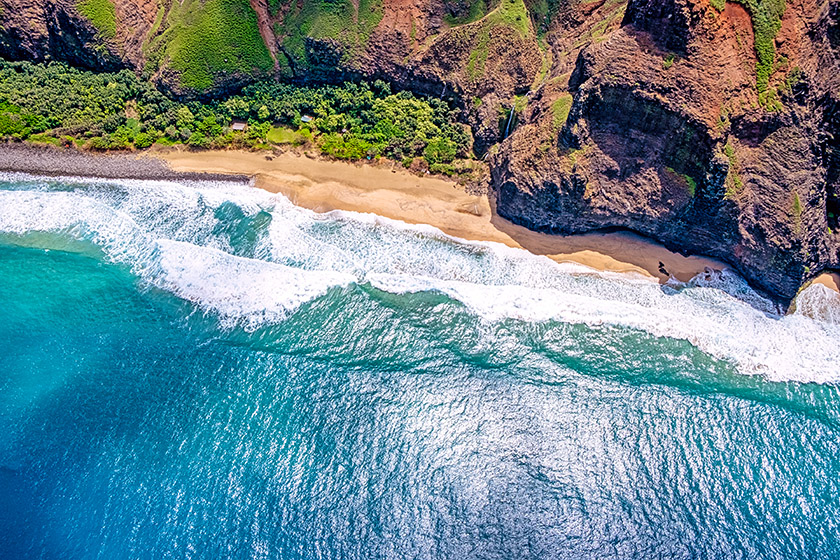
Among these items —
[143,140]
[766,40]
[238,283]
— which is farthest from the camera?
[143,140]

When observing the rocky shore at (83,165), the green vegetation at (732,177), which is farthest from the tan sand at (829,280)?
→ the rocky shore at (83,165)

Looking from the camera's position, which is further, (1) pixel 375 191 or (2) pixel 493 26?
(1) pixel 375 191

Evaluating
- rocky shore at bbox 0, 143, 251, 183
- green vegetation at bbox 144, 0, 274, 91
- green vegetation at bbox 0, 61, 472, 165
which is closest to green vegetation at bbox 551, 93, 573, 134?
green vegetation at bbox 0, 61, 472, 165

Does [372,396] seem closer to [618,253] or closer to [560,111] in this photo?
[618,253]

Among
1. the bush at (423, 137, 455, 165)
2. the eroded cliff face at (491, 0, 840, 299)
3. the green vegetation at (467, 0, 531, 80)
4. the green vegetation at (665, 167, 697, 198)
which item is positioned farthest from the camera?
the bush at (423, 137, 455, 165)

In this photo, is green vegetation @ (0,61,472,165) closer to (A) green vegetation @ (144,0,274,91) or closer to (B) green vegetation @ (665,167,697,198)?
(A) green vegetation @ (144,0,274,91)

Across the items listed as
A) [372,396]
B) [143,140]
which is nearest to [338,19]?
[143,140]
